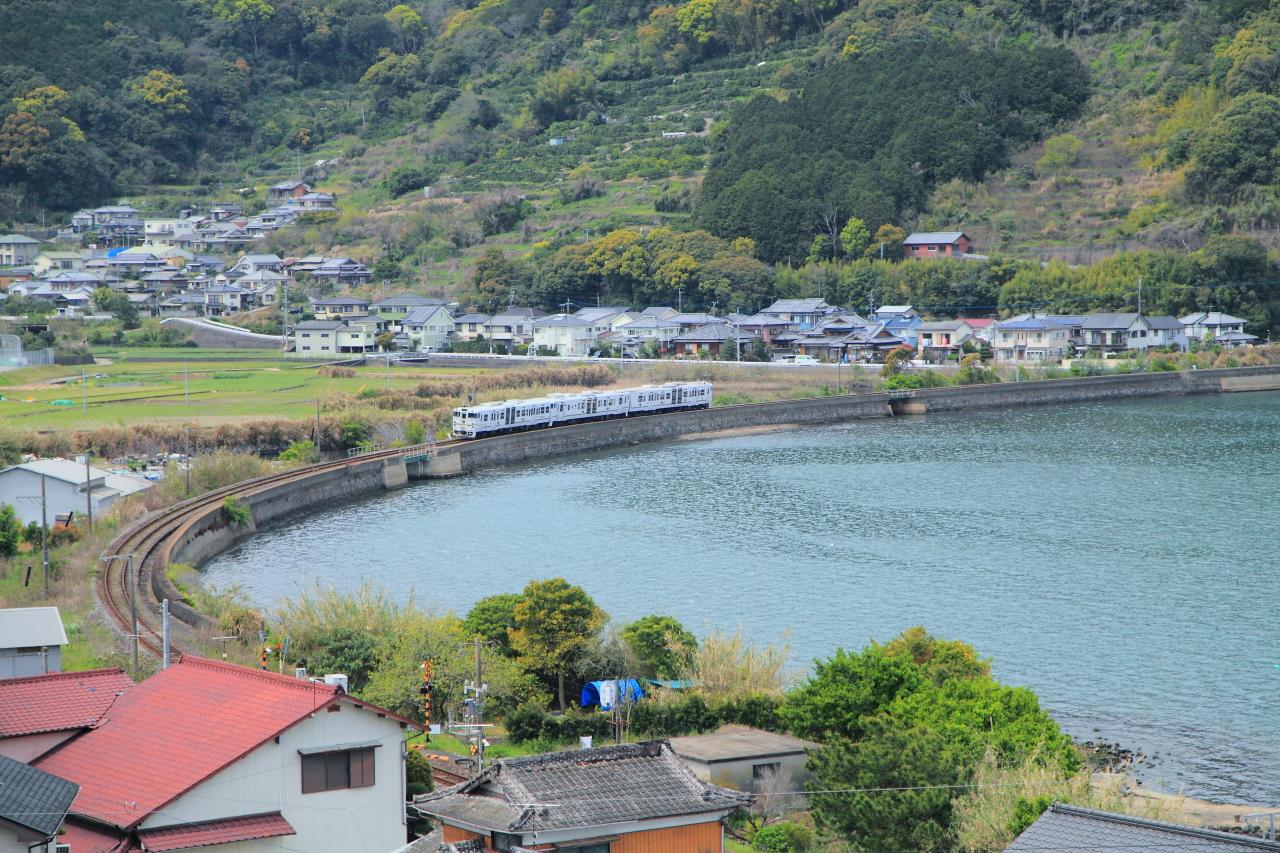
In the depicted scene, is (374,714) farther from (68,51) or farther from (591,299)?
(68,51)

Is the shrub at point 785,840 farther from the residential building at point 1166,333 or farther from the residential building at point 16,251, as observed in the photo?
the residential building at point 16,251

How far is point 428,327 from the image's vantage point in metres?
62.8

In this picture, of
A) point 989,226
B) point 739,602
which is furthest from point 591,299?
point 739,602

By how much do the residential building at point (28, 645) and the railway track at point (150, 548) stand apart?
337cm

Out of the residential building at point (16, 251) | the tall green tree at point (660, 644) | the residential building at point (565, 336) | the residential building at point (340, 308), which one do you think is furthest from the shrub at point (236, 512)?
the residential building at point (16, 251)

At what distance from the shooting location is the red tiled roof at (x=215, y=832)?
9805 millimetres

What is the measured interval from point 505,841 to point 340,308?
5819cm

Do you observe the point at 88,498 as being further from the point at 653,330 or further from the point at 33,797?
the point at 653,330

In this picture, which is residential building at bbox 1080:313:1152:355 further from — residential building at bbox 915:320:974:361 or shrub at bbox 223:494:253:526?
shrub at bbox 223:494:253:526

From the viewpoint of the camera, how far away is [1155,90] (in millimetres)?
72375

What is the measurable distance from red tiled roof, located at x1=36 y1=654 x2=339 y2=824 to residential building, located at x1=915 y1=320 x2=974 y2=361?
50.7m

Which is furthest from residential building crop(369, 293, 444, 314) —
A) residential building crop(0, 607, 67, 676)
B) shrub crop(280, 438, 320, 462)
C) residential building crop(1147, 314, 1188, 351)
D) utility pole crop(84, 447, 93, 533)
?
residential building crop(0, 607, 67, 676)

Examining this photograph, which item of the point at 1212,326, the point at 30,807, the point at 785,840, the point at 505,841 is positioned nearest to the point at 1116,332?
the point at 1212,326

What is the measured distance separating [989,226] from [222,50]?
178 ft
